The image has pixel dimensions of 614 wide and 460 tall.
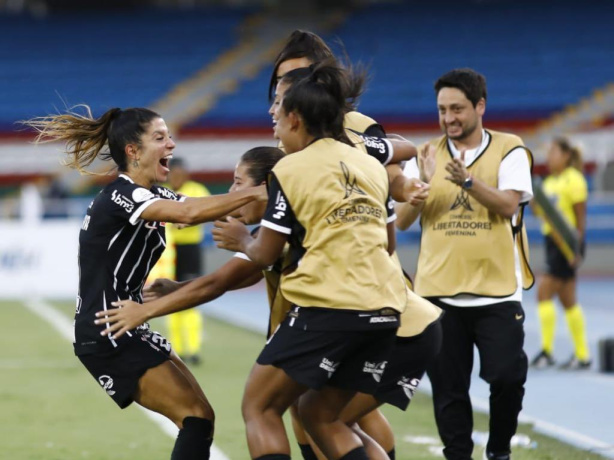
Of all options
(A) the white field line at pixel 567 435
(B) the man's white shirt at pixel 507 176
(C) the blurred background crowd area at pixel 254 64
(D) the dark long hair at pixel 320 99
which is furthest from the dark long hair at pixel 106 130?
(C) the blurred background crowd area at pixel 254 64

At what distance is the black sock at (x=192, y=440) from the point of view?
5199mm

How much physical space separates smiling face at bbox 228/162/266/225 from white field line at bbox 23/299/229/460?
2535 mm

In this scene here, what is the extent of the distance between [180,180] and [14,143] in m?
17.6

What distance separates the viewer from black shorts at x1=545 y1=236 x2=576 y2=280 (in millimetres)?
11836

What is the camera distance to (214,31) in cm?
3303

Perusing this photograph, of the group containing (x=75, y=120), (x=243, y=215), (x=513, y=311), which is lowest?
(x=513, y=311)

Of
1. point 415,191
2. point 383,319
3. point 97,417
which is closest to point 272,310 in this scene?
point 383,319

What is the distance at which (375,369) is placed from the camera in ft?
15.8

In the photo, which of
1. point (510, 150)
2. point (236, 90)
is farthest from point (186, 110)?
point (510, 150)

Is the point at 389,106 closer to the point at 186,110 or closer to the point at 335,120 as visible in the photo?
the point at 186,110

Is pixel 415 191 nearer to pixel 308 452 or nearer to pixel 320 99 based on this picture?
pixel 320 99

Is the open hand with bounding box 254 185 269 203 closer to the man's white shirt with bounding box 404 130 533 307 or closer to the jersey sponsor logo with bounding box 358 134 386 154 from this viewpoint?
the jersey sponsor logo with bounding box 358 134 386 154

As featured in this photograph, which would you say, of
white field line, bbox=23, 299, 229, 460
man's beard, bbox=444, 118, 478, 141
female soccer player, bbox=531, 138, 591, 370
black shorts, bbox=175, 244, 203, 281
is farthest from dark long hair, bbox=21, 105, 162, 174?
black shorts, bbox=175, 244, 203, 281

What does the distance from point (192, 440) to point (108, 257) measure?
902mm
